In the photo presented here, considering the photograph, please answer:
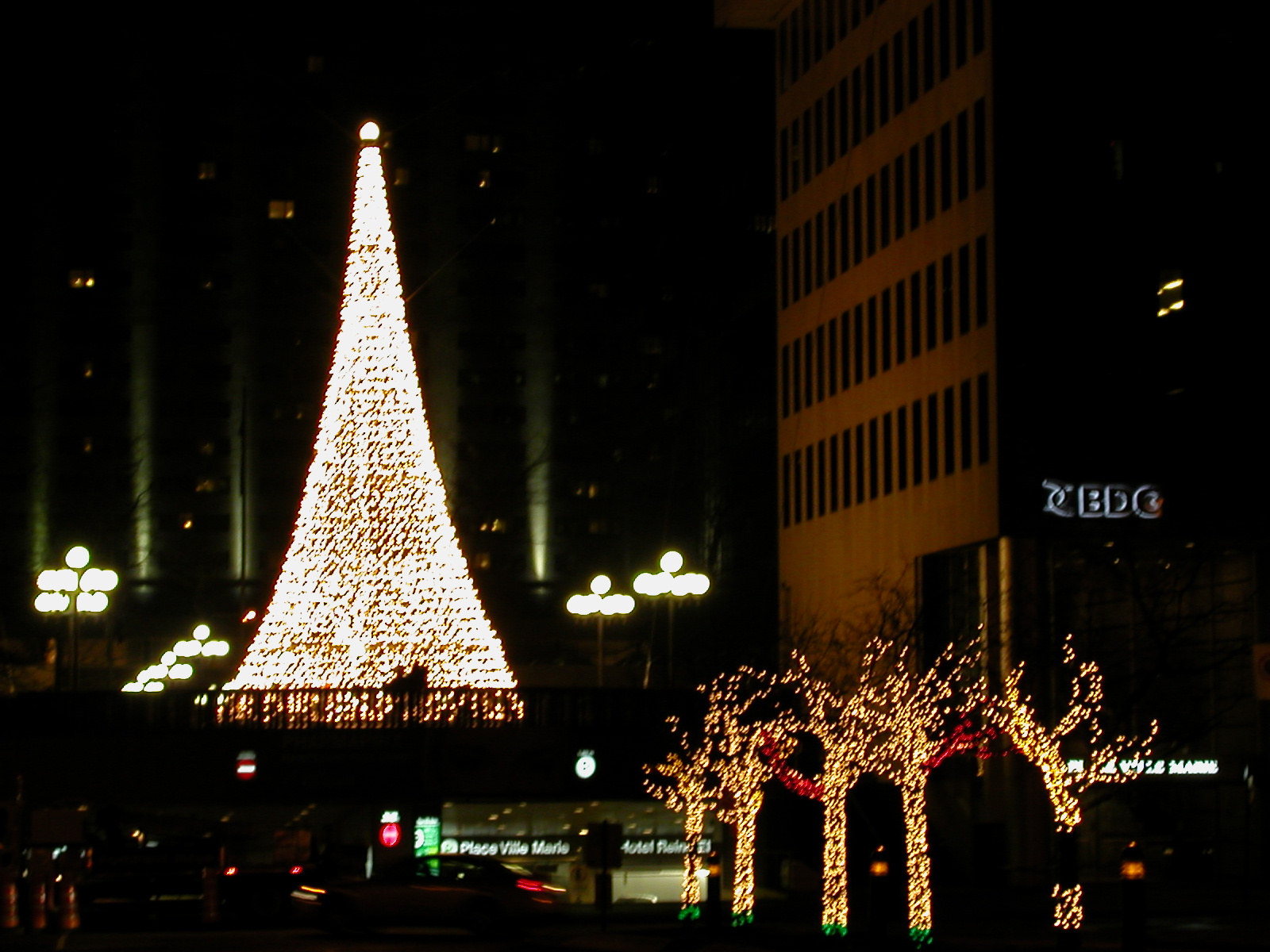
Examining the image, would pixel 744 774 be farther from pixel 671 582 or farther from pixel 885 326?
pixel 885 326

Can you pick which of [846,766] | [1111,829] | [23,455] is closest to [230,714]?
[846,766]

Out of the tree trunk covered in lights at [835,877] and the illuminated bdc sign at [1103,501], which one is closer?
the tree trunk covered in lights at [835,877]

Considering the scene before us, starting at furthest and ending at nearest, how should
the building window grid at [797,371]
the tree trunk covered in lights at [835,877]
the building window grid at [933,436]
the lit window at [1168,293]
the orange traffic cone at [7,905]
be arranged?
1. the building window grid at [797,371]
2. the building window grid at [933,436]
3. the lit window at [1168,293]
4. the orange traffic cone at [7,905]
5. the tree trunk covered in lights at [835,877]

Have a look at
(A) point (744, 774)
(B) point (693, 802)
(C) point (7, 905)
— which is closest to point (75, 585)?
(C) point (7, 905)

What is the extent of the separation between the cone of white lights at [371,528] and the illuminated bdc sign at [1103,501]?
14.7 m

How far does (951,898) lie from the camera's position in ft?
136

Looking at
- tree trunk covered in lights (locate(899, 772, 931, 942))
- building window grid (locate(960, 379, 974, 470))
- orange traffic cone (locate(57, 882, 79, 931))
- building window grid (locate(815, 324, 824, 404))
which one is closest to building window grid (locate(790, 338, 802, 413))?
building window grid (locate(815, 324, 824, 404))

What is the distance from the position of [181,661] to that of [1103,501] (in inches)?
1269

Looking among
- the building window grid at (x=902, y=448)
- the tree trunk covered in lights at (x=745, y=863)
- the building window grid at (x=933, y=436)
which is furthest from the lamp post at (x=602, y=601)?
the building window grid at (x=902, y=448)

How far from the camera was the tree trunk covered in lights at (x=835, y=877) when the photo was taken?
27719 mm

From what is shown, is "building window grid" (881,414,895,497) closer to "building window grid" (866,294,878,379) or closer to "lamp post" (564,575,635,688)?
"building window grid" (866,294,878,379)

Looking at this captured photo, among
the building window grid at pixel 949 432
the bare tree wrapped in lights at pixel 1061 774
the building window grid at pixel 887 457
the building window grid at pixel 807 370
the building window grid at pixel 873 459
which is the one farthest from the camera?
the building window grid at pixel 807 370

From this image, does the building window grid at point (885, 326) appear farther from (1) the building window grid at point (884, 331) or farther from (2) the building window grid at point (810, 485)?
(2) the building window grid at point (810, 485)

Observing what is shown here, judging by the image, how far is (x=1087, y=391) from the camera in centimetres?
4850
